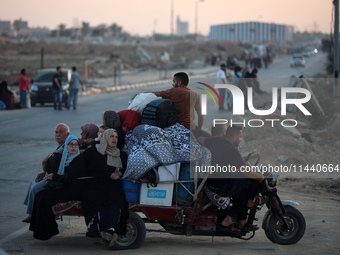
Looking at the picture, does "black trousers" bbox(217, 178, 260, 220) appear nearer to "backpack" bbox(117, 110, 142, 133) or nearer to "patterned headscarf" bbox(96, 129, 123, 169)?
"patterned headscarf" bbox(96, 129, 123, 169)

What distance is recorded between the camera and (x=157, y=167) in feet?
23.7

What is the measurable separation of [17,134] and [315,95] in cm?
911

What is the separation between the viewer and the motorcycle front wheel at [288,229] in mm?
7531

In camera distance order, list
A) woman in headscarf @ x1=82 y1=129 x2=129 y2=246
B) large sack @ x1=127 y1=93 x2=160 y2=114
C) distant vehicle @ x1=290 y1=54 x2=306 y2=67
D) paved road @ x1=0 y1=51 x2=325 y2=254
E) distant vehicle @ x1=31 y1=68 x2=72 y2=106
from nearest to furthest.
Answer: woman in headscarf @ x1=82 y1=129 x2=129 y2=246
large sack @ x1=127 y1=93 x2=160 y2=114
paved road @ x1=0 y1=51 x2=325 y2=254
distant vehicle @ x1=31 y1=68 x2=72 y2=106
distant vehicle @ x1=290 y1=54 x2=306 y2=67

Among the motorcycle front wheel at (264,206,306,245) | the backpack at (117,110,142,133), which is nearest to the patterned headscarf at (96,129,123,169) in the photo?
the backpack at (117,110,142,133)

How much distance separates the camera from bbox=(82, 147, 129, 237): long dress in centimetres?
705

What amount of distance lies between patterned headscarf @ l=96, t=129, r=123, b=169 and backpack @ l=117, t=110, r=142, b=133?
42 cm

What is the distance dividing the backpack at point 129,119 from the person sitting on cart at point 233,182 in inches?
36.8

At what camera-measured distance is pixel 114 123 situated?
7.46 meters

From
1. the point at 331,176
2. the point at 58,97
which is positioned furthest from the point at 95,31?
the point at 331,176

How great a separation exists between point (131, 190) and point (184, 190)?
603mm

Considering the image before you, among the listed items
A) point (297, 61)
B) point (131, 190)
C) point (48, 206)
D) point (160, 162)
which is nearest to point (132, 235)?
point (131, 190)

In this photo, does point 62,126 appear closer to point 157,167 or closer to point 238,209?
point 157,167

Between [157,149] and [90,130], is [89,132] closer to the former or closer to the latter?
[90,130]
